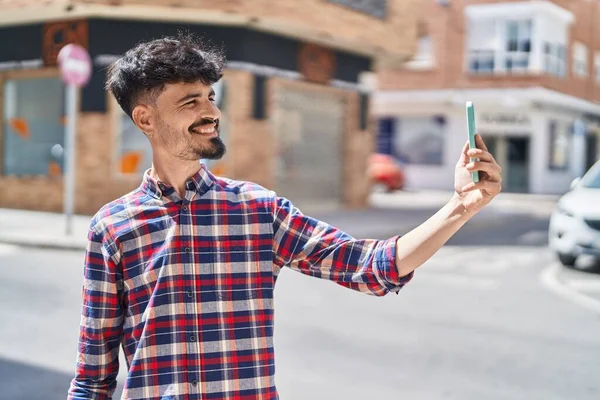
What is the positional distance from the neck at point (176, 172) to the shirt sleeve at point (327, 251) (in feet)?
0.73

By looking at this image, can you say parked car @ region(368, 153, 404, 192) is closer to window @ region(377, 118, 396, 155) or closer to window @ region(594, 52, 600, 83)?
window @ region(377, 118, 396, 155)

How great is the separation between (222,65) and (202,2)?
13234mm

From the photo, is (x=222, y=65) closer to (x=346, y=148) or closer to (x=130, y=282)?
(x=130, y=282)

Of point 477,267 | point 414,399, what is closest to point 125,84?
point 414,399

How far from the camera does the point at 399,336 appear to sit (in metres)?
6.35

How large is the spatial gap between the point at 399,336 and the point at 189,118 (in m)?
4.76

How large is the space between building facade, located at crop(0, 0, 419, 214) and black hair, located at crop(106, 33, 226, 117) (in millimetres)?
13182

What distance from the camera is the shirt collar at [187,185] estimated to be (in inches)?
74.4

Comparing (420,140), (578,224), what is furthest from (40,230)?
(420,140)

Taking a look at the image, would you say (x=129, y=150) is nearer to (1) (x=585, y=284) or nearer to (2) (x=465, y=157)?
(1) (x=585, y=284)

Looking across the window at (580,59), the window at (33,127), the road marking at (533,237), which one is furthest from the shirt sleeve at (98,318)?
the window at (580,59)

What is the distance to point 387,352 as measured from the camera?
19.1ft

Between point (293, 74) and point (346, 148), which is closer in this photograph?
point (293, 74)

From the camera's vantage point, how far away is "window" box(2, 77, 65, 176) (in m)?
16.9
